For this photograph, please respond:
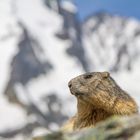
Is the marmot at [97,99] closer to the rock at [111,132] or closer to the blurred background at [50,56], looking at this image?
the rock at [111,132]

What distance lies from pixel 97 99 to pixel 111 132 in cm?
246

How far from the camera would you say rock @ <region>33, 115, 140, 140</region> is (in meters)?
4.58

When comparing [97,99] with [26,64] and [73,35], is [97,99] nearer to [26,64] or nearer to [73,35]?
[26,64]

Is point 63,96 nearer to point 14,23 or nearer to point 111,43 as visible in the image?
point 14,23

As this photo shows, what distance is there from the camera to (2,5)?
125750 millimetres

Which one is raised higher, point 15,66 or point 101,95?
point 15,66

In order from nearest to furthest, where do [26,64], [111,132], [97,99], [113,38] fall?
[111,132]
[97,99]
[26,64]
[113,38]

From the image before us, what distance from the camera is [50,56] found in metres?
130

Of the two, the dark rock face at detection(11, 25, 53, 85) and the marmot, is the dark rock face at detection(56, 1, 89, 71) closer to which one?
the dark rock face at detection(11, 25, 53, 85)

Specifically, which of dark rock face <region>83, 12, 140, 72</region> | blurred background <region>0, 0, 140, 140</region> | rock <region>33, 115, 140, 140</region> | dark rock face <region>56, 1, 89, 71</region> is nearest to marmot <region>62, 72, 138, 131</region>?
rock <region>33, 115, 140, 140</region>

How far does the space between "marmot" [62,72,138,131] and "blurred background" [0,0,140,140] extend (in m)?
74.7

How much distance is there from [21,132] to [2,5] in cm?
4513

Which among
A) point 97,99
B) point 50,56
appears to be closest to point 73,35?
point 50,56

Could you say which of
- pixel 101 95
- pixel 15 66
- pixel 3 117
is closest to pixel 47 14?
pixel 15 66
